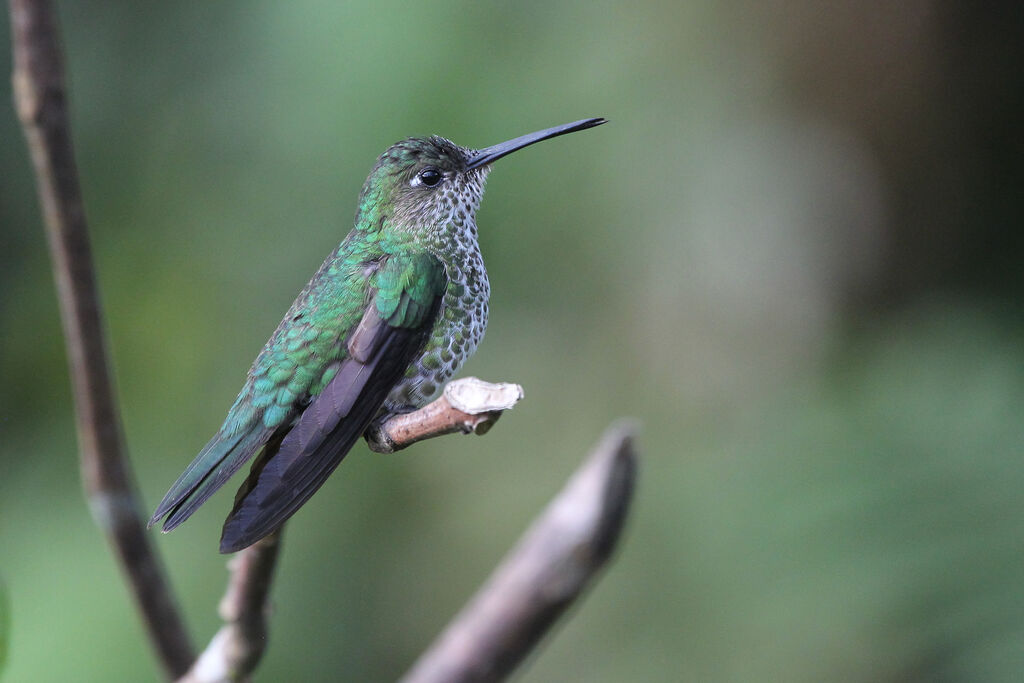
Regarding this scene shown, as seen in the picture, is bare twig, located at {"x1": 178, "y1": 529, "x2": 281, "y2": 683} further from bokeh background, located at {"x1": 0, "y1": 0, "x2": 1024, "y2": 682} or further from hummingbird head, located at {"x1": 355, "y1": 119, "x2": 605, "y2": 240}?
bokeh background, located at {"x1": 0, "y1": 0, "x2": 1024, "y2": 682}

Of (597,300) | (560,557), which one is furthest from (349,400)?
(597,300)

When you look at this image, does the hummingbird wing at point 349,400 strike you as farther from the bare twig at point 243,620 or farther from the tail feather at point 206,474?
the bare twig at point 243,620

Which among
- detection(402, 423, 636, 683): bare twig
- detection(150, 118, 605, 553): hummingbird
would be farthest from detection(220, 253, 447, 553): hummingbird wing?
detection(402, 423, 636, 683): bare twig

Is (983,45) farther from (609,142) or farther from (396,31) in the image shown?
(396,31)

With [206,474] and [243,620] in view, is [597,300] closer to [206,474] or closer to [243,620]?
[243,620]

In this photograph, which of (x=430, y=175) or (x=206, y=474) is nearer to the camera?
(x=206, y=474)

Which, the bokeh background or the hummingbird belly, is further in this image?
the bokeh background
